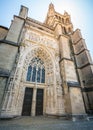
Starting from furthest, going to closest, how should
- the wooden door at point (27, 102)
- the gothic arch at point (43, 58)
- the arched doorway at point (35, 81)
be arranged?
the gothic arch at point (43, 58)
the arched doorway at point (35, 81)
the wooden door at point (27, 102)

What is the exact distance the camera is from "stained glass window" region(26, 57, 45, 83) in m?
7.84

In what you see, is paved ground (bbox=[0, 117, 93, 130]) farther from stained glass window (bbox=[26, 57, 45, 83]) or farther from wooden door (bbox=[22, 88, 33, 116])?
stained glass window (bbox=[26, 57, 45, 83])

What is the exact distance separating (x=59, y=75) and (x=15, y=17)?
25.7 ft

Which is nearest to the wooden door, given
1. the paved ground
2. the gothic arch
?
the gothic arch

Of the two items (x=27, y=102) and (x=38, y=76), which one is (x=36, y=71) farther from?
(x=27, y=102)

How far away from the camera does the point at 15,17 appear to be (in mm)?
8719

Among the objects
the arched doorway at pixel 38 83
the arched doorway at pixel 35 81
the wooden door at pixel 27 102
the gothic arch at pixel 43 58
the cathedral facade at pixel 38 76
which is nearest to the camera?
the cathedral facade at pixel 38 76

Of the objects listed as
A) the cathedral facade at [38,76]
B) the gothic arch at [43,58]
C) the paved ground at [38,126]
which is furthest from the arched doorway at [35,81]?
the paved ground at [38,126]

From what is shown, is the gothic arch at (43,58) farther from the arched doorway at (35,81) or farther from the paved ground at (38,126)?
the paved ground at (38,126)

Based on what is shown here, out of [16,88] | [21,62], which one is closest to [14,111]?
[16,88]

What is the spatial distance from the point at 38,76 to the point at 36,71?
0.56 metres

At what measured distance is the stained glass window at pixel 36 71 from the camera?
7836 mm

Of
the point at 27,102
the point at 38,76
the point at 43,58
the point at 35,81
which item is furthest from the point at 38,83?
the point at 43,58

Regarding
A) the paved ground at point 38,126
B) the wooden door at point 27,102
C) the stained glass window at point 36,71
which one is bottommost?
the paved ground at point 38,126
